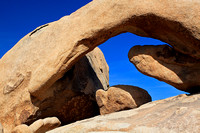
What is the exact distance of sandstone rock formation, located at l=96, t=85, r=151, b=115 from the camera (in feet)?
14.9

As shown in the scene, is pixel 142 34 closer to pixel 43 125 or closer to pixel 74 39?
pixel 74 39

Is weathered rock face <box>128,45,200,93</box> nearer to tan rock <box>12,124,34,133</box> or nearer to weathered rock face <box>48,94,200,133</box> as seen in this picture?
weathered rock face <box>48,94,200,133</box>

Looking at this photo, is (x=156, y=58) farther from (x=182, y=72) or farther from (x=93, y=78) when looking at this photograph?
(x=93, y=78)

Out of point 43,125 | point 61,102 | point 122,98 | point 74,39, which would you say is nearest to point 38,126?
point 43,125

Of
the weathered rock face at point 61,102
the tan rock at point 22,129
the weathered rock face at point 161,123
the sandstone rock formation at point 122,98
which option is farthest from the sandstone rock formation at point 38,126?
the weathered rock face at point 161,123

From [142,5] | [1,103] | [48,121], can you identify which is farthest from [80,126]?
[1,103]

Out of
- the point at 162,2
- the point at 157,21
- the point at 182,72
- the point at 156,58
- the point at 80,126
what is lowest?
the point at 80,126

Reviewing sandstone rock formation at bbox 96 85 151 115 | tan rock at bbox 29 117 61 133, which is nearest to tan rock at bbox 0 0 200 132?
tan rock at bbox 29 117 61 133

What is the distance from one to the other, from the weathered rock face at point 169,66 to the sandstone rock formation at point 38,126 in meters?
2.17

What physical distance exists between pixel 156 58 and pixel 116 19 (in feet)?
3.44

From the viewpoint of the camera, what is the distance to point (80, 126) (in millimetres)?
3314

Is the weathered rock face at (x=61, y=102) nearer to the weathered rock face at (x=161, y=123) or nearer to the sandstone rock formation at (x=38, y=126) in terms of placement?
the sandstone rock formation at (x=38, y=126)

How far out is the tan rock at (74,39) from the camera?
3.86 metres

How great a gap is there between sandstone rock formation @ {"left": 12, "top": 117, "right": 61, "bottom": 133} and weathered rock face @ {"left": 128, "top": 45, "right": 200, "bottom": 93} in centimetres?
217
